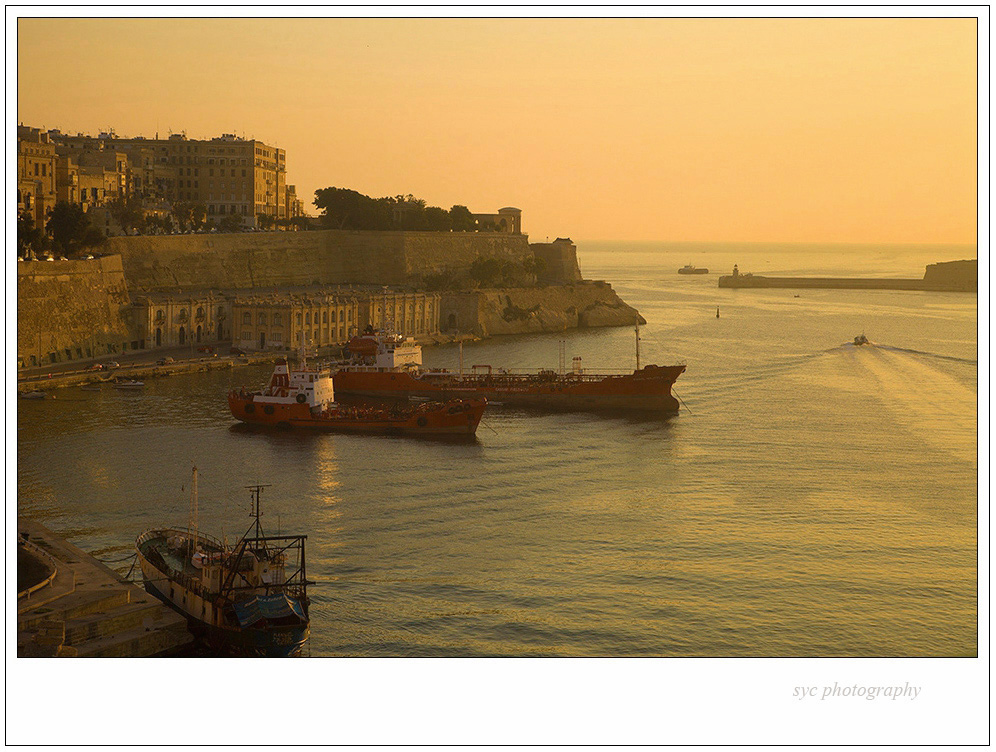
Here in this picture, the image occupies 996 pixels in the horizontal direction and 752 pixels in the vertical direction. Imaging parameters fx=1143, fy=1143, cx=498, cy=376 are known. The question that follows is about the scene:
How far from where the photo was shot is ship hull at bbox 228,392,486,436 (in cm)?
2881

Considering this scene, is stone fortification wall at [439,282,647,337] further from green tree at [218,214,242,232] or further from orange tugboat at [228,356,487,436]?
orange tugboat at [228,356,487,436]

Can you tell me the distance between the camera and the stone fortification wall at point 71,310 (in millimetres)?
34781

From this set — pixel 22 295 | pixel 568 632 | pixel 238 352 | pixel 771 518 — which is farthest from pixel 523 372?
pixel 568 632

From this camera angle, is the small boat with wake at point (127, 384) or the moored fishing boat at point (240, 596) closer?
the moored fishing boat at point (240, 596)

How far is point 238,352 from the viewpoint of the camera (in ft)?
141

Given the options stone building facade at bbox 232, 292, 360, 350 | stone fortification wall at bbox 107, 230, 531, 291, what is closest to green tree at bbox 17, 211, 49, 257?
stone building facade at bbox 232, 292, 360, 350

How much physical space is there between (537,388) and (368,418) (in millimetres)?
7355

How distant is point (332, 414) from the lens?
29641mm

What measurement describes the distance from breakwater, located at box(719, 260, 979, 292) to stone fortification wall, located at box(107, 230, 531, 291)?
41592 millimetres

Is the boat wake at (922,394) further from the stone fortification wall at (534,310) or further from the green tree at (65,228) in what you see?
the green tree at (65,228)

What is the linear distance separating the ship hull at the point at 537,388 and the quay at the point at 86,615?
2128 centimetres

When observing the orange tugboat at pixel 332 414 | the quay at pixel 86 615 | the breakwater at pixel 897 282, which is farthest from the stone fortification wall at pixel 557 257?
the quay at pixel 86 615

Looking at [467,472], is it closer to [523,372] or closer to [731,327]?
[523,372]

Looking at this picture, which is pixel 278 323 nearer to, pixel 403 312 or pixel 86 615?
pixel 403 312
